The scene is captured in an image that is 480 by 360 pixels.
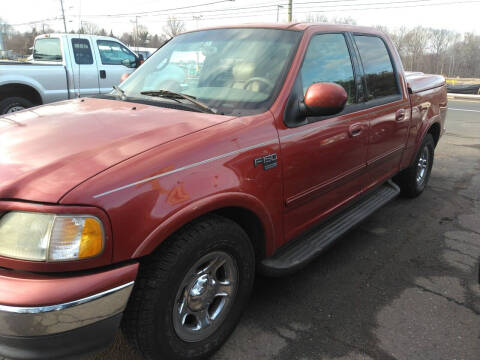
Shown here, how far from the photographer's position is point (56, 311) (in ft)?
4.98

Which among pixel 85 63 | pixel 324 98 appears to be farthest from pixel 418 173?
pixel 85 63

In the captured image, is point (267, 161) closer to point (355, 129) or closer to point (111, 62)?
point (355, 129)

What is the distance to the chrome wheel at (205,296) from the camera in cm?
204

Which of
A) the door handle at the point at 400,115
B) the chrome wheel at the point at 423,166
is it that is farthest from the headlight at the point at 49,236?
the chrome wheel at the point at 423,166

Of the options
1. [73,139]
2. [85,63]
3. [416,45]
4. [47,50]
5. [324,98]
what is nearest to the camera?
[73,139]

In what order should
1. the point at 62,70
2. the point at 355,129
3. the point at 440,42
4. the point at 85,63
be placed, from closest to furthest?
1. the point at 355,129
2. the point at 62,70
3. the point at 85,63
4. the point at 440,42

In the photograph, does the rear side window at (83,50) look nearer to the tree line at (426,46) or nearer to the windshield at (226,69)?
the windshield at (226,69)

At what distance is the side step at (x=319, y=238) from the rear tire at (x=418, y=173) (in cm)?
87

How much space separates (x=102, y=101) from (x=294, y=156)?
56.5 inches

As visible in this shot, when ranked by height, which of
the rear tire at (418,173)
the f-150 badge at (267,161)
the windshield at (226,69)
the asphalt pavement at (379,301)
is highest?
the windshield at (226,69)

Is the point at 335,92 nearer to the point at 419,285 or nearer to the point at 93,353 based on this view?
the point at 419,285

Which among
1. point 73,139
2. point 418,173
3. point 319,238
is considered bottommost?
point 418,173

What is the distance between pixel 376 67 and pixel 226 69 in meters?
1.67

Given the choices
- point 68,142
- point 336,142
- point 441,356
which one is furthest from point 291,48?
point 441,356
